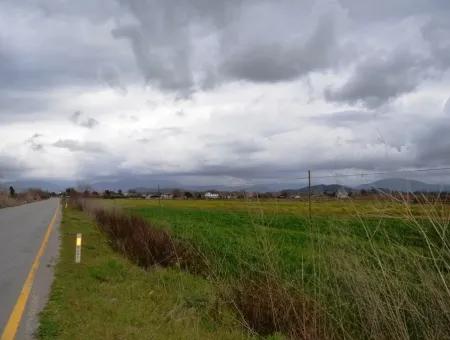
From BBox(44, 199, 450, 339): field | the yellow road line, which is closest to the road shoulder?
the yellow road line

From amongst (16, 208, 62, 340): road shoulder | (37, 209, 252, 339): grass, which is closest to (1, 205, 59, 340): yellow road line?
(16, 208, 62, 340): road shoulder

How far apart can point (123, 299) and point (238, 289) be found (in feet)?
7.65

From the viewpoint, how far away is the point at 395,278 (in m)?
5.98

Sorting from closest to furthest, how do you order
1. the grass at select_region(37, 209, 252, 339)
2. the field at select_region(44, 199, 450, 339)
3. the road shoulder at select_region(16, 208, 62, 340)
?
the field at select_region(44, 199, 450, 339)
the grass at select_region(37, 209, 252, 339)
the road shoulder at select_region(16, 208, 62, 340)

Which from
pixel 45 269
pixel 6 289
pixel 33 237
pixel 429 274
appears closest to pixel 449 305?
pixel 429 274

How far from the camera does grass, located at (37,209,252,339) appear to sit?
299 inches

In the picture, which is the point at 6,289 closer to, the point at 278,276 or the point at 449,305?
the point at 278,276

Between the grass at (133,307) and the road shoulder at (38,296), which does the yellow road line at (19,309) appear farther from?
the grass at (133,307)

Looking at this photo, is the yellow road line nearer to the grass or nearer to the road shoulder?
the road shoulder

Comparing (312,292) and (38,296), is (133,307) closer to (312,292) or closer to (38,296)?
(38,296)

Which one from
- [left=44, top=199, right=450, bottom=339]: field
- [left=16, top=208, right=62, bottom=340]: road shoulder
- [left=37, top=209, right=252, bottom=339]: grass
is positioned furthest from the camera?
[left=16, top=208, right=62, bottom=340]: road shoulder

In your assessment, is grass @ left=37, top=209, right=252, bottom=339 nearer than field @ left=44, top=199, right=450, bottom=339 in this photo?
No

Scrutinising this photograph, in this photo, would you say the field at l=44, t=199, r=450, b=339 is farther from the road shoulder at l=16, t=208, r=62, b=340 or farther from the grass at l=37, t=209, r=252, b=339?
the road shoulder at l=16, t=208, r=62, b=340

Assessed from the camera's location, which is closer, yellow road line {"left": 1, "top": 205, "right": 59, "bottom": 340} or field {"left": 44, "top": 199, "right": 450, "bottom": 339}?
field {"left": 44, "top": 199, "right": 450, "bottom": 339}
